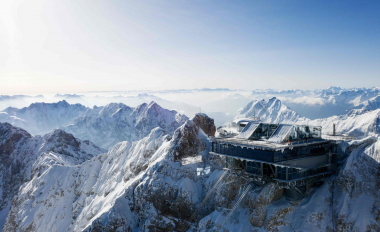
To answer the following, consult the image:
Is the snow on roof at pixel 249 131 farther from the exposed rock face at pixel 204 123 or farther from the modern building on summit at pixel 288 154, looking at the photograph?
the exposed rock face at pixel 204 123

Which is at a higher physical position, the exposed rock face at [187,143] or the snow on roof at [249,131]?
the snow on roof at [249,131]

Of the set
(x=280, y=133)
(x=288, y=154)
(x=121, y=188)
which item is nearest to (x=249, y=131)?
(x=280, y=133)

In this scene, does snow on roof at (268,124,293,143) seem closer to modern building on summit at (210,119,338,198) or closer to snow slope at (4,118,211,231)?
modern building on summit at (210,119,338,198)

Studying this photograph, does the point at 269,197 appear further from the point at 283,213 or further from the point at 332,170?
the point at 332,170

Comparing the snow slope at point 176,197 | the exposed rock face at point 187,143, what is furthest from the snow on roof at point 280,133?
the exposed rock face at point 187,143

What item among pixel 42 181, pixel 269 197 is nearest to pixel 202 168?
pixel 269 197

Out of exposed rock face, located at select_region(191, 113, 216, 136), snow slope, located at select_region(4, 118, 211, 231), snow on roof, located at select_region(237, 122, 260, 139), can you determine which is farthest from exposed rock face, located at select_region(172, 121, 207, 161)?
snow on roof, located at select_region(237, 122, 260, 139)

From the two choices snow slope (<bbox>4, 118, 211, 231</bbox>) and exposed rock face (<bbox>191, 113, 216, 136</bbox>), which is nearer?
snow slope (<bbox>4, 118, 211, 231</bbox>)
